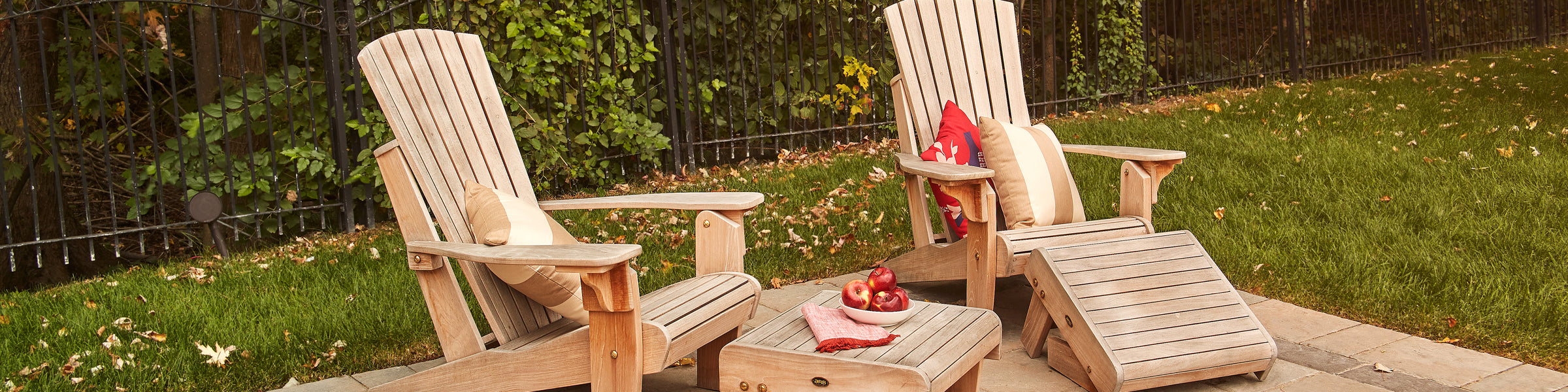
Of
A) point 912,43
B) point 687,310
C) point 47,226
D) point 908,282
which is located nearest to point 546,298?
point 687,310

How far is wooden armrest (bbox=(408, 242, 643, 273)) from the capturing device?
191 cm

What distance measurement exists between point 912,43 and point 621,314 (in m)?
1.83

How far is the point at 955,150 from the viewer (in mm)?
3338

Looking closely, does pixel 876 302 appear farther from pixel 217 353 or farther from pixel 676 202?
pixel 217 353

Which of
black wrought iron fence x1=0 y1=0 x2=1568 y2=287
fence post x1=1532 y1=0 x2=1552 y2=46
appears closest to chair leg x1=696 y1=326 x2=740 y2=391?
black wrought iron fence x1=0 y1=0 x2=1568 y2=287

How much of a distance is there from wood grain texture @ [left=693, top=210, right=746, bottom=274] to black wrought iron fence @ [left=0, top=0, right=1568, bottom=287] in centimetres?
164

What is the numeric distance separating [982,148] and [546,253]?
1.76 meters

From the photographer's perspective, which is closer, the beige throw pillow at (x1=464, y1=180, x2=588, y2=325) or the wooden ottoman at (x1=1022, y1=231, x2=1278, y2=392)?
the beige throw pillow at (x1=464, y1=180, x2=588, y2=325)

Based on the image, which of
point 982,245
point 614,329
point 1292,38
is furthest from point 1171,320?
point 1292,38

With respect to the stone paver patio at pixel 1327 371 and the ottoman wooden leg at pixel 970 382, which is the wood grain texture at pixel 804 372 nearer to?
the ottoman wooden leg at pixel 970 382

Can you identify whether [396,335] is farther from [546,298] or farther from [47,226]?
[47,226]

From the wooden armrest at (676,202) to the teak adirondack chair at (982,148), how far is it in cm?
59

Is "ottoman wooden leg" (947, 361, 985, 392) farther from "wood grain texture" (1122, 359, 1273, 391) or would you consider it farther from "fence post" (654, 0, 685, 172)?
"fence post" (654, 0, 685, 172)

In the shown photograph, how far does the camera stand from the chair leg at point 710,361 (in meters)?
2.55
